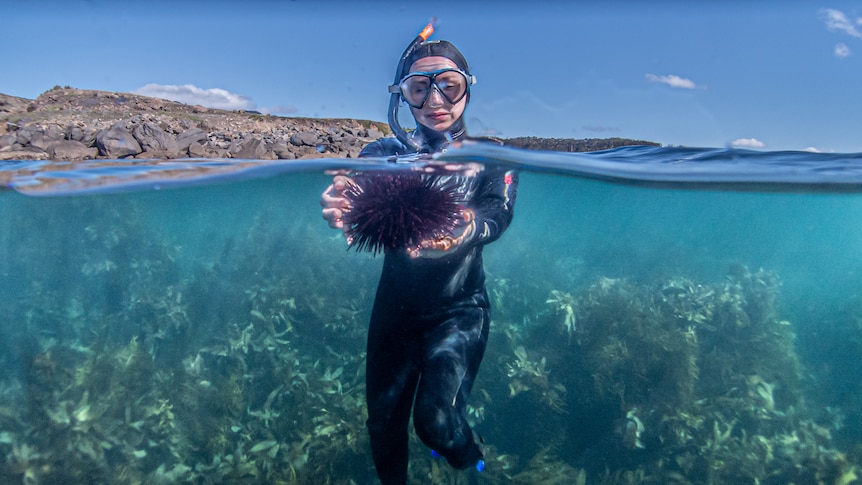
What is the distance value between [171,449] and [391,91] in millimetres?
5115

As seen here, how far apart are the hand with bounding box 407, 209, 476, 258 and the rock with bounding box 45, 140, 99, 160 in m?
8.23

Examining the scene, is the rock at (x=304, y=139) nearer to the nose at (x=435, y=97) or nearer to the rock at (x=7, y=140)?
the rock at (x=7, y=140)

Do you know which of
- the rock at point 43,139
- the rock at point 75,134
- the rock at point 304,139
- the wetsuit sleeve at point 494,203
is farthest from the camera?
the rock at point 304,139

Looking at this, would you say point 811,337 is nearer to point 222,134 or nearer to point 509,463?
point 509,463

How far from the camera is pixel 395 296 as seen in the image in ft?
12.2

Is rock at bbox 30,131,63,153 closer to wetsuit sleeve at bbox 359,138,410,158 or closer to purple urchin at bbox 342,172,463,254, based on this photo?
wetsuit sleeve at bbox 359,138,410,158

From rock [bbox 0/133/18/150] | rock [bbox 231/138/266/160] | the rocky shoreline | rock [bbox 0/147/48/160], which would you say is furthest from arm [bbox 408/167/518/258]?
rock [bbox 0/133/18/150]

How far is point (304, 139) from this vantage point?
9.36 meters

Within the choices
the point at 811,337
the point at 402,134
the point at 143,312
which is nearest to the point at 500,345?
the point at 402,134

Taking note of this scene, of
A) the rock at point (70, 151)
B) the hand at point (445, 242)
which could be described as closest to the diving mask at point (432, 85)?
the hand at point (445, 242)

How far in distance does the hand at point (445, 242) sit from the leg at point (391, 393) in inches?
37.1

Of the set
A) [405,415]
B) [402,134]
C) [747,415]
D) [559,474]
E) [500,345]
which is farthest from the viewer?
[500,345]

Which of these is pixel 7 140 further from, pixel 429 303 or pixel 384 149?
pixel 429 303

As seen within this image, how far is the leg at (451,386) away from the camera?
9.69 ft
